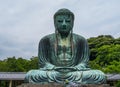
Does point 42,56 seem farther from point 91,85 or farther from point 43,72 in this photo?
point 91,85

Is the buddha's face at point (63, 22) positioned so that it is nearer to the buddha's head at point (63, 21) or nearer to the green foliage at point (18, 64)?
the buddha's head at point (63, 21)

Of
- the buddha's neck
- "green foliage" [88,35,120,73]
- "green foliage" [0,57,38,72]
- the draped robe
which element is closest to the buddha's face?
the buddha's neck

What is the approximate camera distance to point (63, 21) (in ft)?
37.3

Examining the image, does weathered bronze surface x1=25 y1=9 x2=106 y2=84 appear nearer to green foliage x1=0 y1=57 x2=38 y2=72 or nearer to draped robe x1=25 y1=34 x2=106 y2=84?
draped robe x1=25 y1=34 x2=106 y2=84

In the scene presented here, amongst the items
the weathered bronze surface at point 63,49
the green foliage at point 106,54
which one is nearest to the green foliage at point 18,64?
the green foliage at point 106,54

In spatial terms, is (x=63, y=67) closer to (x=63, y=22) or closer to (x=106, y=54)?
(x=63, y=22)

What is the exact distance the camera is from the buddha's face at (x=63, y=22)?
37.1ft

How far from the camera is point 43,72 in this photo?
10.7 m

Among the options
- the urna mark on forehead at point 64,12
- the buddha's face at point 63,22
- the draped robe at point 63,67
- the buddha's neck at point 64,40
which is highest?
the urna mark on forehead at point 64,12

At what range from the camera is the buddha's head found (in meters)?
11.3

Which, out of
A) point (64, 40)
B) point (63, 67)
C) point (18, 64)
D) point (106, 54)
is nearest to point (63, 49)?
point (64, 40)

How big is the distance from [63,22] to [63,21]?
1.2 inches

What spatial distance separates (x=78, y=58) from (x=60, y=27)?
947 millimetres

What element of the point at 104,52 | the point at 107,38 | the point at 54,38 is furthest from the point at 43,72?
the point at 107,38
